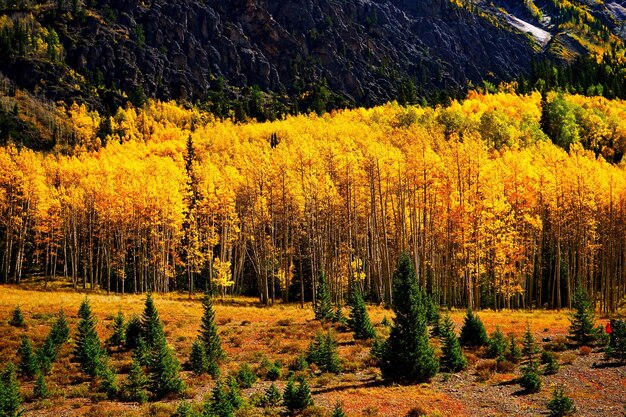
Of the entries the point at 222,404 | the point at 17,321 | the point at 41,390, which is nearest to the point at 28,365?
the point at 41,390

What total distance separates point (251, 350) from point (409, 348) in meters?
11.3

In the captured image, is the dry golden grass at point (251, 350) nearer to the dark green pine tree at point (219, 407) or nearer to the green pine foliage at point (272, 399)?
the green pine foliage at point (272, 399)

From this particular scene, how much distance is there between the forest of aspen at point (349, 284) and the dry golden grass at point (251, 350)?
0.15m

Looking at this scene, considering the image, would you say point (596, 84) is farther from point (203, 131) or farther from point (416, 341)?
point (416, 341)

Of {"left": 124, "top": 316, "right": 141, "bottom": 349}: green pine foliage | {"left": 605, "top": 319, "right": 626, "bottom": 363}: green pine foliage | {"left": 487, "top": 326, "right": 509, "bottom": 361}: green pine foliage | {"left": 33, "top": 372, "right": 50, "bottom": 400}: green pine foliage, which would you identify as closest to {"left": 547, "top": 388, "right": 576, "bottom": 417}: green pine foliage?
{"left": 605, "top": 319, "right": 626, "bottom": 363}: green pine foliage

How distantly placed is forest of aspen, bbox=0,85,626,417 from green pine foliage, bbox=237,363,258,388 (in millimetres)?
220

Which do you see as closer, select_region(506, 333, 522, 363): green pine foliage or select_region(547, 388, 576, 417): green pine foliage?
select_region(547, 388, 576, 417): green pine foliage

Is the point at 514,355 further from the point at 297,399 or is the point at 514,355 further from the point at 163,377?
the point at 163,377

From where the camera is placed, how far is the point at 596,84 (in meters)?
148

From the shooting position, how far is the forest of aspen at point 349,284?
75.9 feet

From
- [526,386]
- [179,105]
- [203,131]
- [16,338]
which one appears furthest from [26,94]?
[526,386]

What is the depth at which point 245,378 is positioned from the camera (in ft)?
80.5

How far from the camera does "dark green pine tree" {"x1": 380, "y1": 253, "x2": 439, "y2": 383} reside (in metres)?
23.9

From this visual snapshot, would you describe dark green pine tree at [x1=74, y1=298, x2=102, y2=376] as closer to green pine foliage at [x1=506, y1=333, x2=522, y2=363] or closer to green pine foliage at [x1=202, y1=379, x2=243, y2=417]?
green pine foliage at [x1=202, y1=379, x2=243, y2=417]
